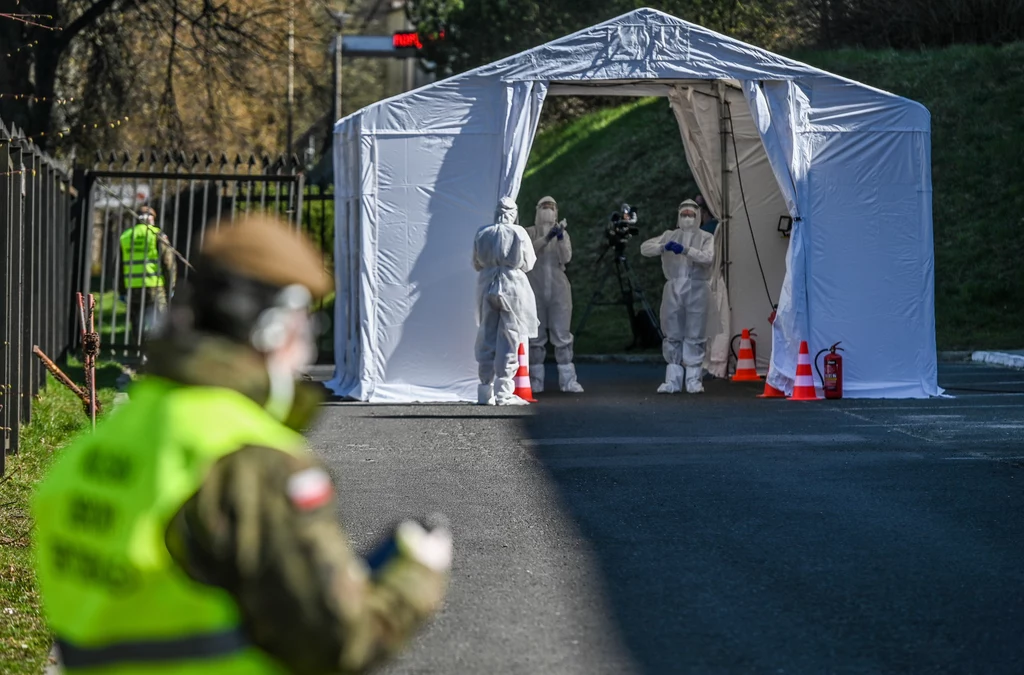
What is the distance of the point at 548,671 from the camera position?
5.29 m

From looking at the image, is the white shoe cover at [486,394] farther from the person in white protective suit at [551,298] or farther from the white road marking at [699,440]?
the white road marking at [699,440]

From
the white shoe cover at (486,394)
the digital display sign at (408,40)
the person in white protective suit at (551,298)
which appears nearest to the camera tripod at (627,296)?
the person in white protective suit at (551,298)

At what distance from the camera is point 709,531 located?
25.8 ft

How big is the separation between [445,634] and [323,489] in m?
3.68

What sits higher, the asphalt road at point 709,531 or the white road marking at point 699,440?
the white road marking at point 699,440

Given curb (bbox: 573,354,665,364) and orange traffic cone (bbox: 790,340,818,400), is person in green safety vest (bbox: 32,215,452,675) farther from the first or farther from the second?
curb (bbox: 573,354,665,364)

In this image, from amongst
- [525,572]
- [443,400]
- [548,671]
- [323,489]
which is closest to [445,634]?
[548,671]

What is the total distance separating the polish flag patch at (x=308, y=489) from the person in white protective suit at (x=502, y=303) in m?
12.1

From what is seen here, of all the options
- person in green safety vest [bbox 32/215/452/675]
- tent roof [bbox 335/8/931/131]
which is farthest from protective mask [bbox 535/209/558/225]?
person in green safety vest [bbox 32/215/452/675]

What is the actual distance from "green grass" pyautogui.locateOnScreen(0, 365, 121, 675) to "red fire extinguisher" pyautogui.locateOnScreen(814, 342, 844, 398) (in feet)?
22.4

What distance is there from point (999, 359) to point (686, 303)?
19.8ft

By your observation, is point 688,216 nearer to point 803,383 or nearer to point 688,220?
point 688,220

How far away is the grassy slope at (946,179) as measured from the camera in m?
24.5

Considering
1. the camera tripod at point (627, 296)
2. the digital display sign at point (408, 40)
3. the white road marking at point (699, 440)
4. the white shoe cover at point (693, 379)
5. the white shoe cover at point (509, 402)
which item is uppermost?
the digital display sign at point (408, 40)
